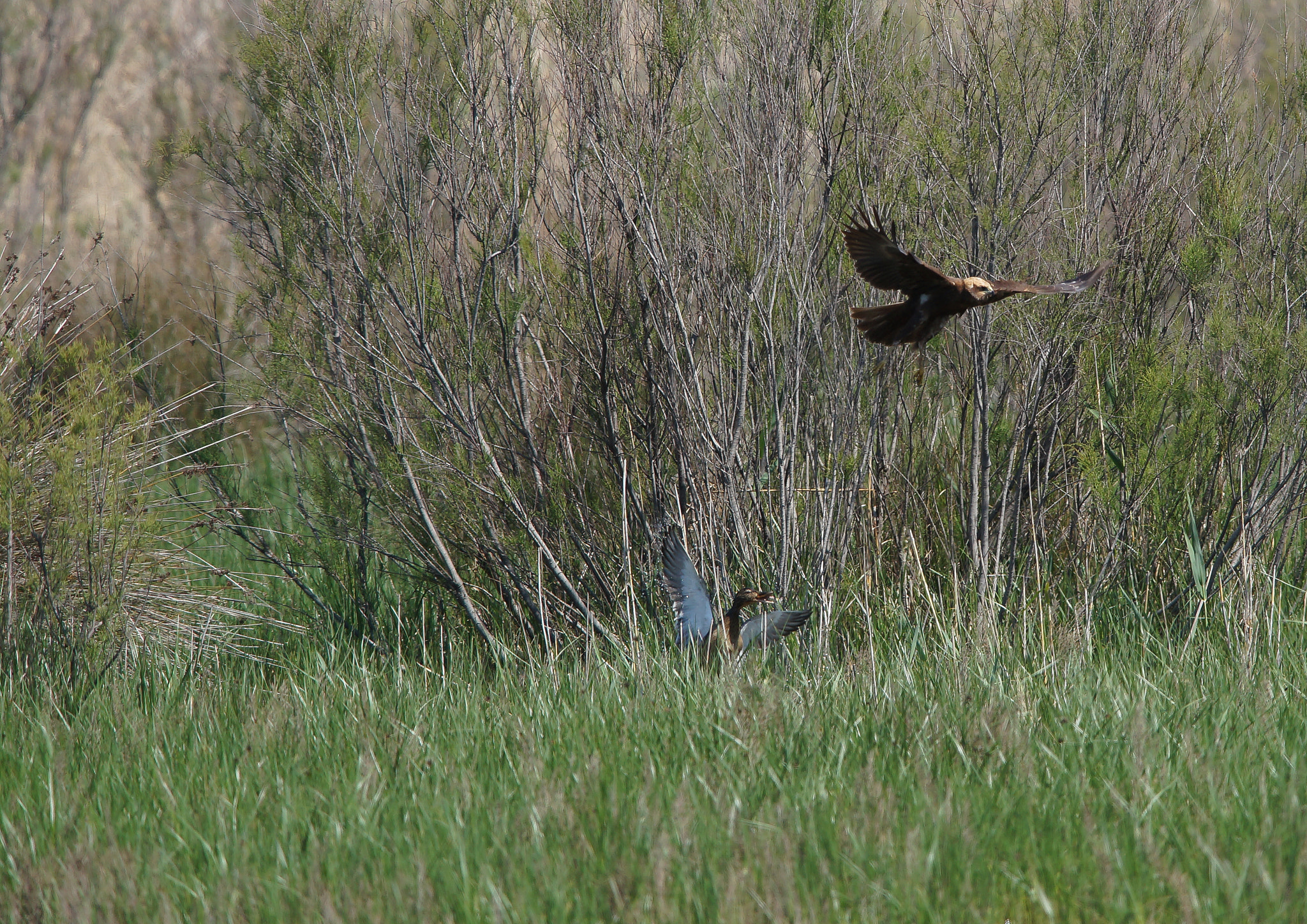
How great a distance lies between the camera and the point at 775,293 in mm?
4324

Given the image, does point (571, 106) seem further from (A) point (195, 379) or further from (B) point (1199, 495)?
(A) point (195, 379)

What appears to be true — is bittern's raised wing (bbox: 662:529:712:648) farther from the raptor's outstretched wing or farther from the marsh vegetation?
the raptor's outstretched wing

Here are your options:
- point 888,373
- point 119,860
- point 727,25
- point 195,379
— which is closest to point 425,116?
point 727,25

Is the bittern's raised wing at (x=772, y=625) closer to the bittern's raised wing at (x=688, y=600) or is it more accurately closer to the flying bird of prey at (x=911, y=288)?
the bittern's raised wing at (x=688, y=600)

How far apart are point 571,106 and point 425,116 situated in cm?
64

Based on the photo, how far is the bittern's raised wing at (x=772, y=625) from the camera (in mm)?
4078

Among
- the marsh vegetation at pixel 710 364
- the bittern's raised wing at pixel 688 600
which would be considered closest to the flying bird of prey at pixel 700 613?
the bittern's raised wing at pixel 688 600

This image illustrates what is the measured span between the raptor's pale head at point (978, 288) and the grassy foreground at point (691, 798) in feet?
3.67

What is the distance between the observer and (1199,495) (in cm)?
480

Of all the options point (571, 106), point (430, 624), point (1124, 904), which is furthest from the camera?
point (430, 624)

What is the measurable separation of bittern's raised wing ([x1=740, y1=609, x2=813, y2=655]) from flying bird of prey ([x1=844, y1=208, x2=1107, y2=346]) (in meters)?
1.04

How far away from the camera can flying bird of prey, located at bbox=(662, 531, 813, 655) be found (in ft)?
13.5

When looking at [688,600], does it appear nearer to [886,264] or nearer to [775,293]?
[775,293]

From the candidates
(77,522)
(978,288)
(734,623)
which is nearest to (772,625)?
(734,623)
